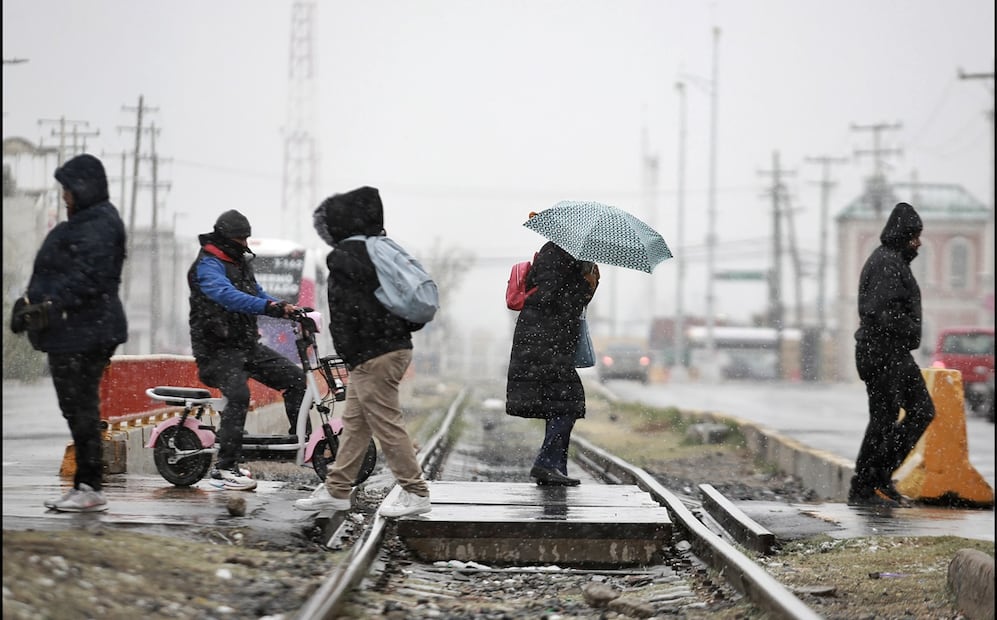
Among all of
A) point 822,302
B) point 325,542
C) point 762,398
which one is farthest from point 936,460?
point 822,302

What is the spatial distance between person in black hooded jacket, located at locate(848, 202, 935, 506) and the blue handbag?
6.24 feet

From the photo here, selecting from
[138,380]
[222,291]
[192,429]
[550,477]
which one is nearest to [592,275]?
[550,477]

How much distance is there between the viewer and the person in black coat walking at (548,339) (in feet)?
26.5

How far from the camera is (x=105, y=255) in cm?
618

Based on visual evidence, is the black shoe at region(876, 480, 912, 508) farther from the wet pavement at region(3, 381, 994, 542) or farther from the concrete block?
the concrete block

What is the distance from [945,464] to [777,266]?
62.4 meters

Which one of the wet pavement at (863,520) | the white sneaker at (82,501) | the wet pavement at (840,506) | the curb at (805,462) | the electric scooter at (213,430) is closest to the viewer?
the white sneaker at (82,501)

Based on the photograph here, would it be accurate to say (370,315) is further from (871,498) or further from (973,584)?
(871,498)

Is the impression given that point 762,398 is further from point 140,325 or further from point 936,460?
point 140,325

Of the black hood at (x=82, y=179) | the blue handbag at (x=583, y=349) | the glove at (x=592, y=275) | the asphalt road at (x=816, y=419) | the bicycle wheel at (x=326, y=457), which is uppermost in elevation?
the black hood at (x=82, y=179)

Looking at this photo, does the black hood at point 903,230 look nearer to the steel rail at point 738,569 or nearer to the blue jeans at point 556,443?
the steel rail at point 738,569

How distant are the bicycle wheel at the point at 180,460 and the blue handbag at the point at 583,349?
8.05 ft

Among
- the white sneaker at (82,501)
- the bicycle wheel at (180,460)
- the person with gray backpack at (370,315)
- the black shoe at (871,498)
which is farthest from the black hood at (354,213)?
the black shoe at (871,498)

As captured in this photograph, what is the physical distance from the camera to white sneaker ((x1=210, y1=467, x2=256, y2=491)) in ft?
25.5
